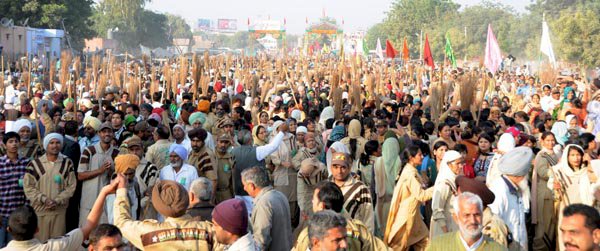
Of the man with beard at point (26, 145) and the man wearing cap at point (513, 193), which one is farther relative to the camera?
the man with beard at point (26, 145)

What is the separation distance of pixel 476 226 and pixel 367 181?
12.5 ft

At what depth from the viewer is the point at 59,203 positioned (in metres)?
7.58

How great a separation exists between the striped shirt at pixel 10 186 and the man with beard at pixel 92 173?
501 mm

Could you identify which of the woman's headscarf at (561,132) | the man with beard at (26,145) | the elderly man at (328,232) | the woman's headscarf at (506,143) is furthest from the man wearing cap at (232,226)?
the woman's headscarf at (561,132)

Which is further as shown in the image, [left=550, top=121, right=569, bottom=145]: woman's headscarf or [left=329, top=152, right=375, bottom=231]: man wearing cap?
[left=550, top=121, right=569, bottom=145]: woman's headscarf

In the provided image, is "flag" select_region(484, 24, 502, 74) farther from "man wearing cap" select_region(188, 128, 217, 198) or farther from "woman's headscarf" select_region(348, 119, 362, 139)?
"man wearing cap" select_region(188, 128, 217, 198)

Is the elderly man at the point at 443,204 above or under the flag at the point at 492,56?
under

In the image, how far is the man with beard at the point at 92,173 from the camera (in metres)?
7.82

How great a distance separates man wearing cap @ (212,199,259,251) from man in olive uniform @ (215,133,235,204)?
3.60 m

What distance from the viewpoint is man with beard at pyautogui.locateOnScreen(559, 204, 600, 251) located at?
4.32 meters

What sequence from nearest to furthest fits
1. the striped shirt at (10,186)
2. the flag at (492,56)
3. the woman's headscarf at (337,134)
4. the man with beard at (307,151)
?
1. the striped shirt at (10,186)
2. the man with beard at (307,151)
3. the woman's headscarf at (337,134)
4. the flag at (492,56)

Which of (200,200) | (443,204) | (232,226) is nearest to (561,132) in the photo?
(443,204)

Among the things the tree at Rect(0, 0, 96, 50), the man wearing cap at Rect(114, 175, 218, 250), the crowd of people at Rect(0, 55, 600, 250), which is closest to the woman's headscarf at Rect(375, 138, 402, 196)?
the crowd of people at Rect(0, 55, 600, 250)

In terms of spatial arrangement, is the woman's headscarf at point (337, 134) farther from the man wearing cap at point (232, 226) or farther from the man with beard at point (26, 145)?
the man wearing cap at point (232, 226)
